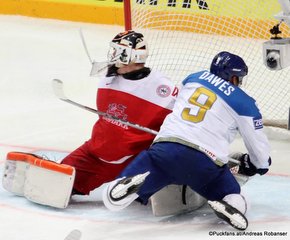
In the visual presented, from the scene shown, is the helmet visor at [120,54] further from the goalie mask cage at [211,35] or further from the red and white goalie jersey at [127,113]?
the goalie mask cage at [211,35]

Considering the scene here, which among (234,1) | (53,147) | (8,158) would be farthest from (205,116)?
(234,1)

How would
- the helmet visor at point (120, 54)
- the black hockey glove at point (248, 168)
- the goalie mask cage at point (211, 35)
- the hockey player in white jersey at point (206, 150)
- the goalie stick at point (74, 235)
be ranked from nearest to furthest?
the goalie stick at point (74, 235)
the hockey player in white jersey at point (206, 150)
the black hockey glove at point (248, 168)
the helmet visor at point (120, 54)
the goalie mask cage at point (211, 35)

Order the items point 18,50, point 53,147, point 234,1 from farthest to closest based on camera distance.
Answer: point 18,50, point 234,1, point 53,147

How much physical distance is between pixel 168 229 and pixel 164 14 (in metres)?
2.21

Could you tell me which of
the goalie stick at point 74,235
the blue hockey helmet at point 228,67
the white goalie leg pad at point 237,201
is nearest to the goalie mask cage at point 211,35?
the blue hockey helmet at point 228,67

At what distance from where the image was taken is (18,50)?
301 inches

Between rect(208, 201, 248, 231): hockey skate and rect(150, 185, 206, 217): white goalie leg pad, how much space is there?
309 mm

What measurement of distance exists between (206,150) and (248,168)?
270 millimetres

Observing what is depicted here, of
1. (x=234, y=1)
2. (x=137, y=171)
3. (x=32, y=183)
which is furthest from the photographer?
(x=234, y=1)

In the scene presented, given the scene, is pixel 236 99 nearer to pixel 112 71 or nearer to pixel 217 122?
pixel 217 122

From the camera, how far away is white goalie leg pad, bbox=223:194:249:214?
413cm

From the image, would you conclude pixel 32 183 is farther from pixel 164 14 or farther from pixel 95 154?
pixel 164 14

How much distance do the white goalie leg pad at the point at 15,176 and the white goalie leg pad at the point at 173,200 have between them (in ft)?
1.99

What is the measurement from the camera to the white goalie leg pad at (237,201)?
413cm
